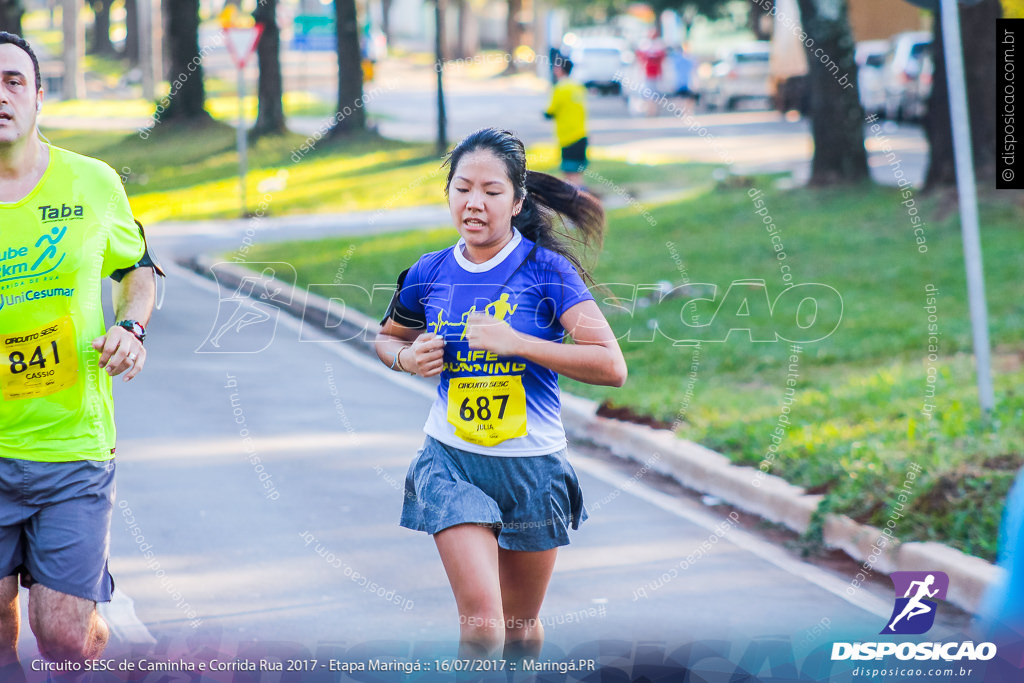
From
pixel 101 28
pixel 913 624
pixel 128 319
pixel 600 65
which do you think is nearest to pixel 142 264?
pixel 128 319

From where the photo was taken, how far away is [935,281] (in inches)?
493

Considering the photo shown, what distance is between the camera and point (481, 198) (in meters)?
3.74

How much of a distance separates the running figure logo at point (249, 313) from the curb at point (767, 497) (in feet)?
9.45

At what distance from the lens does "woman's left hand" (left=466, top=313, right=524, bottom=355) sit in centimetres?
358

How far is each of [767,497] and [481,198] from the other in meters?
3.72

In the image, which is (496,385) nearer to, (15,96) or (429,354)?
(429,354)

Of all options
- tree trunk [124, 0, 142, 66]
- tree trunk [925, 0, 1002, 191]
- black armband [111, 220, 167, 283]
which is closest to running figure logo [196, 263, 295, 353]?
black armband [111, 220, 167, 283]

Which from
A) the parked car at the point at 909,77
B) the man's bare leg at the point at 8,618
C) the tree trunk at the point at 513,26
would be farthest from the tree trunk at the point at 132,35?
the man's bare leg at the point at 8,618

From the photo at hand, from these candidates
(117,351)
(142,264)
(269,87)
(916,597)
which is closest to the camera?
(117,351)

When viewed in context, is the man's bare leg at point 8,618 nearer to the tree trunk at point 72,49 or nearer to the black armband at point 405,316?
the black armband at point 405,316

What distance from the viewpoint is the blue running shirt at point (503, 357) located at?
3.76 metres

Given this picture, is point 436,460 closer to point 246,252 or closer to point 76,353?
point 76,353

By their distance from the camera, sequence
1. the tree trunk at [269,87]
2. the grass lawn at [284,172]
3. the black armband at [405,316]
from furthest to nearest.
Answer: the tree trunk at [269,87]
the grass lawn at [284,172]
the black armband at [405,316]

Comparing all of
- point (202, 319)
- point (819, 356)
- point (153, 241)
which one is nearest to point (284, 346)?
point (202, 319)
